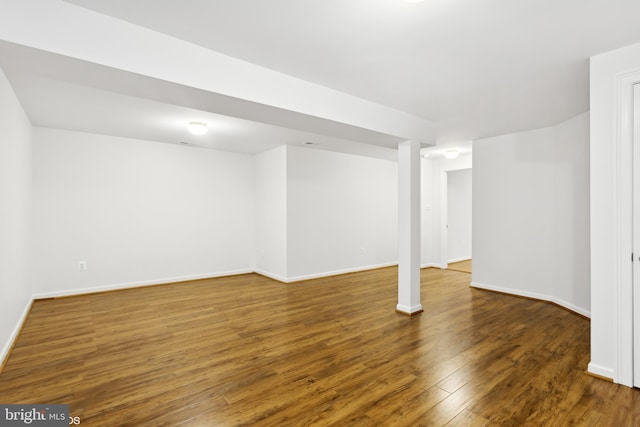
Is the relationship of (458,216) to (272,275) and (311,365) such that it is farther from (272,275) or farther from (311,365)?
(311,365)

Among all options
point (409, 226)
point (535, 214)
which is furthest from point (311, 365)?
point (535, 214)

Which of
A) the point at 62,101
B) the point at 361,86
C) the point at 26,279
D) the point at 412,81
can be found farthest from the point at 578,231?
the point at 26,279

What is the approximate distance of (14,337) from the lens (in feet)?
10.5

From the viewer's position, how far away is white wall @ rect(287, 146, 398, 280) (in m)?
5.95

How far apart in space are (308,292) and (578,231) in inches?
147

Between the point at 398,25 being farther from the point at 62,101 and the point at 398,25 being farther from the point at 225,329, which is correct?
the point at 62,101

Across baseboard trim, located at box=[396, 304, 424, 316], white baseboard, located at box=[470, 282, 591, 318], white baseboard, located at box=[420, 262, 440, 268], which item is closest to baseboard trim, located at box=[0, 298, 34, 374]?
baseboard trim, located at box=[396, 304, 424, 316]

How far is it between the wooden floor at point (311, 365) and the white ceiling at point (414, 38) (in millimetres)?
2464

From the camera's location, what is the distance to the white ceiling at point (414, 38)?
1.88 m

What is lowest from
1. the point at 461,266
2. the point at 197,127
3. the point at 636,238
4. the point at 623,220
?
the point at 461,266

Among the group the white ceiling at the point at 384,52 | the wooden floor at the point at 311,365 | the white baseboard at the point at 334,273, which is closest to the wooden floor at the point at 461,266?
the white baseboard at the point at 334,273

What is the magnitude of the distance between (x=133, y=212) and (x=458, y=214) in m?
7.67

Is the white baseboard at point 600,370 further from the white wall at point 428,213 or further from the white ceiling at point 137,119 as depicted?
the white wall at point 428,213

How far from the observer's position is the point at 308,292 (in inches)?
201
